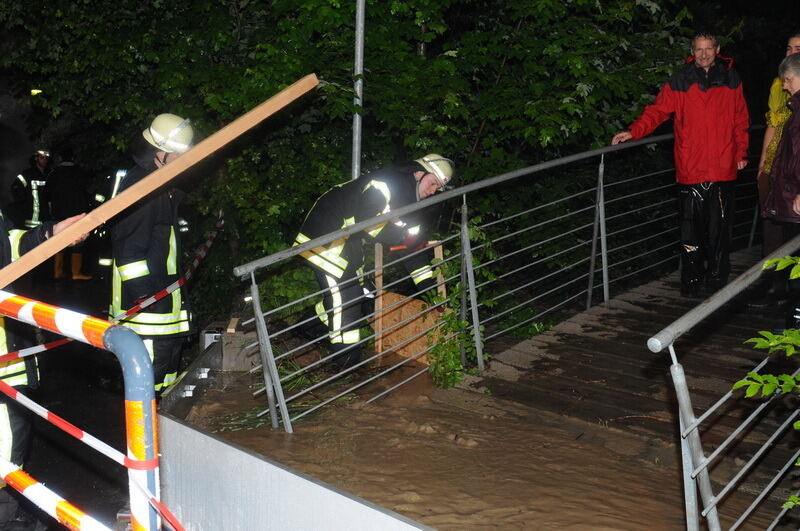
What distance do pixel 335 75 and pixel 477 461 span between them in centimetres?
340

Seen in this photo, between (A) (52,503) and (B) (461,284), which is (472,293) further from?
(A) (52,503)

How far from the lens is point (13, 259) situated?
4.05 meters

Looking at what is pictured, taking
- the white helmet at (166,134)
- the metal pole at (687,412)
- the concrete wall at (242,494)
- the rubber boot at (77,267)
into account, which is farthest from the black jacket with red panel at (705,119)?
the rubber boot at (77,267)

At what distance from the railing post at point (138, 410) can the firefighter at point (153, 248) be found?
2.95 meters

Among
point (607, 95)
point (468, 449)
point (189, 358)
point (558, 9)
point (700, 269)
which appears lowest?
point (189, 358)

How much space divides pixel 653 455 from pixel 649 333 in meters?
1.97

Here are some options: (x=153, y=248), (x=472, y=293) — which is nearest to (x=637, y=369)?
(x=472, y=293)

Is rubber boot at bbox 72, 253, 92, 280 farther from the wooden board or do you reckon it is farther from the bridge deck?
the bridge deck

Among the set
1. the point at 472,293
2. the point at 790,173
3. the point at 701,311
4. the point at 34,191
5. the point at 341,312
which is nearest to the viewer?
the point at 701,311

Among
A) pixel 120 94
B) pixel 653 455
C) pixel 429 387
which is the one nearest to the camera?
pixel 653 455

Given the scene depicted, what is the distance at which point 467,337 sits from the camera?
18.6ft

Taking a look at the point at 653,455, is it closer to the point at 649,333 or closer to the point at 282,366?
the point at 649,333

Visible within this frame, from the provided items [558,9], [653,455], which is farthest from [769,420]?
[558,9]

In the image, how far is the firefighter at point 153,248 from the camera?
206 inches
